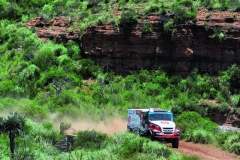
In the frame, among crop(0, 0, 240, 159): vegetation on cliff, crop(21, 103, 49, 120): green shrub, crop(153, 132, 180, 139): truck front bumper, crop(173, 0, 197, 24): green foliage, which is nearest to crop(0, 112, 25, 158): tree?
crop(0, 0, 240, 159): vegetation on cliff

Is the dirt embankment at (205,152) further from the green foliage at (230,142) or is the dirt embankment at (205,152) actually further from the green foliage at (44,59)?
the green foliage at (44,59)

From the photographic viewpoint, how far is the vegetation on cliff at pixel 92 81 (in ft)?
127

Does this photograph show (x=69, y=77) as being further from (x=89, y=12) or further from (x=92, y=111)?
(x=89, y=12)

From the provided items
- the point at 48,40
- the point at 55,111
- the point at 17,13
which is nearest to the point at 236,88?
the point at 55,111

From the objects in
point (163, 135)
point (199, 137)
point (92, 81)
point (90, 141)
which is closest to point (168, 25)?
point (92, 81)

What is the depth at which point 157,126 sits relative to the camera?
24.3 meters

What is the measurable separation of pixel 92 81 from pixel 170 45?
9.64m

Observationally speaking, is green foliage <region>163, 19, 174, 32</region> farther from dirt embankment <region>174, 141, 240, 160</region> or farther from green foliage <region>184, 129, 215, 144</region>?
dirt embankment <region>174, 141, 240, 160</region>

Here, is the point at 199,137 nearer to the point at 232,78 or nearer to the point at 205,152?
the point at 205,152

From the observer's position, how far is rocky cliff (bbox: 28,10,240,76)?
43500 millimetres

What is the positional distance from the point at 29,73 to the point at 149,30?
14113mm

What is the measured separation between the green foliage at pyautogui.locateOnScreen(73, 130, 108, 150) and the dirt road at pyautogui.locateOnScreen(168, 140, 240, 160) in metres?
4.29

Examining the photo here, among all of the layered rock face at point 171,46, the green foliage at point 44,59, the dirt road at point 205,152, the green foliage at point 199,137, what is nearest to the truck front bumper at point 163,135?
the dirt road at point 205,152

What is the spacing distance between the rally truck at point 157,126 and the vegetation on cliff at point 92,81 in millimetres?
3513
